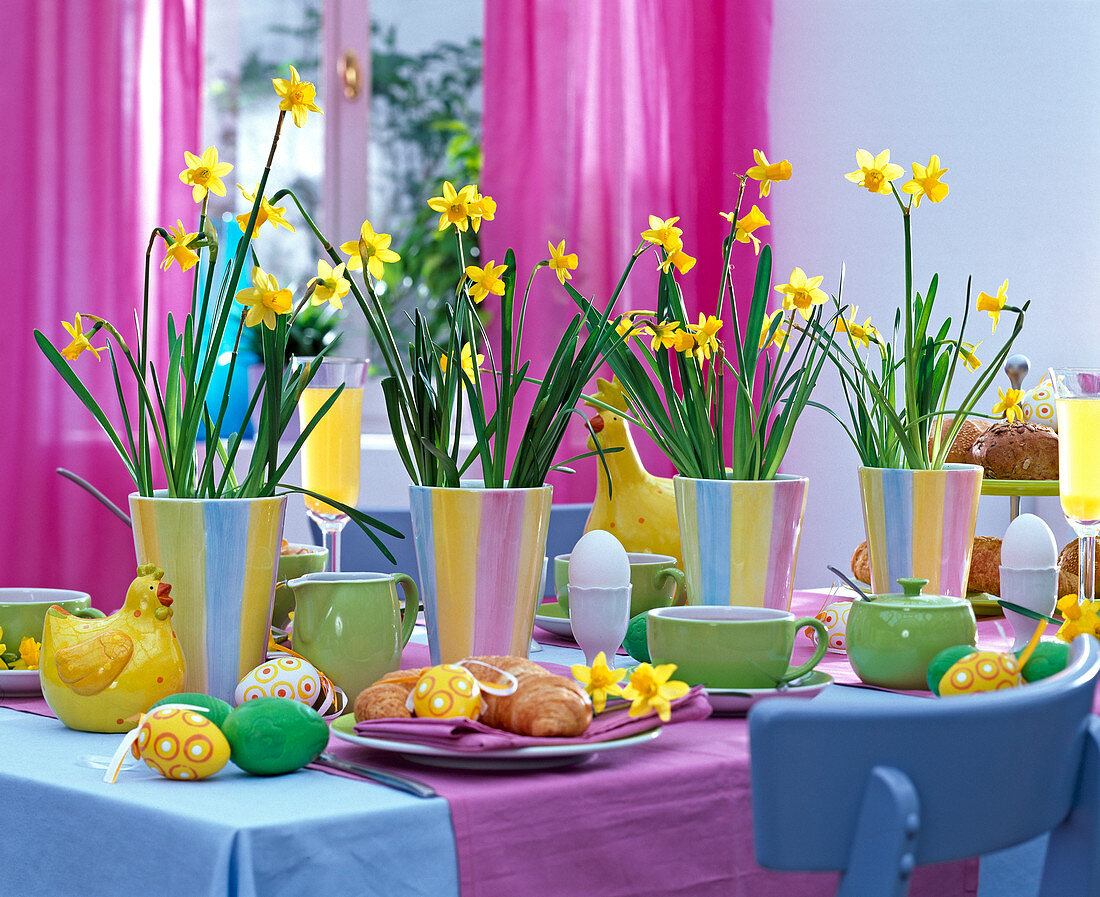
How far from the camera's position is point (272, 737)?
2.63ft

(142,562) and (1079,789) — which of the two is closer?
(1079,789)

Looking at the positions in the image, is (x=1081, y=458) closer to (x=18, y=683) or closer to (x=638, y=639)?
(x=638, y=639)

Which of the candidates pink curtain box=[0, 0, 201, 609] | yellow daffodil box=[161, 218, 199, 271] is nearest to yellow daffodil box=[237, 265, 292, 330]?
yellow daffodil box=[161, 218, 199, 271]

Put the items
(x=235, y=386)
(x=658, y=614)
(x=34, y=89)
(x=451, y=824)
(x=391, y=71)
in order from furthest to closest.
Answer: (x=391, y=71), (x=235, y=386), (x=34, y=89), (x=658, y=614), (x=451, y=824)

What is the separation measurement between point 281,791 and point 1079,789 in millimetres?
460

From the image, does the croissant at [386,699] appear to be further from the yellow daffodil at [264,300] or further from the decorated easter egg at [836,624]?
the decorated easter egg at [836,624]

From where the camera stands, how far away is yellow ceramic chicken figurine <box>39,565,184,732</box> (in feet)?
3.06

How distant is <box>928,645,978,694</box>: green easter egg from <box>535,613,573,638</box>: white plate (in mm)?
438

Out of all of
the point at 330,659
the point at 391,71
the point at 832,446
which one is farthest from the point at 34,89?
the point at 330,659

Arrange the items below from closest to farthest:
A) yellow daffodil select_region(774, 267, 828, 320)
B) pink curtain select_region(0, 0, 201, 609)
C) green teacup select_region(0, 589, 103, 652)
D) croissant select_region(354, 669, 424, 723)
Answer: croissant select_region(354, 669, 424, 723), green teacup select_region(0, 589, 103, 652), yellow daffodil select_region(774, 267, 828, 320), pink curtain select_region(0, 0, 201, 609)

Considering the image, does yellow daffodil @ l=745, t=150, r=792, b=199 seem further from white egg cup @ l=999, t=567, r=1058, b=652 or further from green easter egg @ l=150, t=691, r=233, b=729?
green easter egg @ l=150, t=691, r=233, b=729

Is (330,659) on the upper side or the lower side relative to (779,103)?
lower

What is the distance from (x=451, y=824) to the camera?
74 centimetres

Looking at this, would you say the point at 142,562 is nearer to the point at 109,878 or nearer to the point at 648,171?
the point at 109,878
